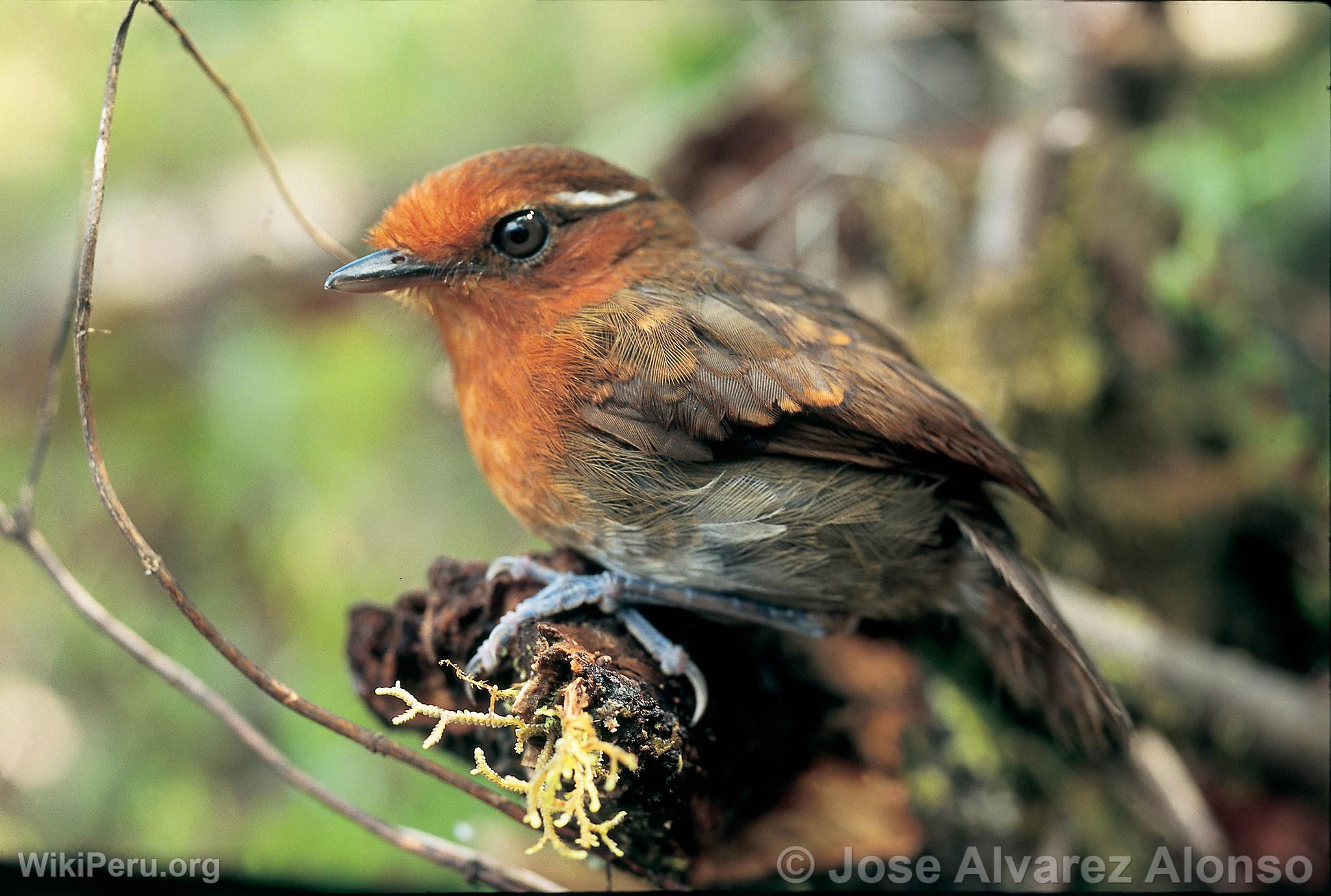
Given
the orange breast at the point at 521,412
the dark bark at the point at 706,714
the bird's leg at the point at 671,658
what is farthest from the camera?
the orange breast at the point at 521,412

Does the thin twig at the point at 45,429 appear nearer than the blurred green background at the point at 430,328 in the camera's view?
Yes

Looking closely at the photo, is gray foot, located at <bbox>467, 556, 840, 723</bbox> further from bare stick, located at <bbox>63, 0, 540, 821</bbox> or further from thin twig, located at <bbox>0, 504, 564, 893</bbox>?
thin twig, located at <bbox>0, 504, 564, 893</bbox>

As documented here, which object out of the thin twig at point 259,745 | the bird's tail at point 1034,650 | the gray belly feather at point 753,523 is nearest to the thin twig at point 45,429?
the thin twig at point 259,745

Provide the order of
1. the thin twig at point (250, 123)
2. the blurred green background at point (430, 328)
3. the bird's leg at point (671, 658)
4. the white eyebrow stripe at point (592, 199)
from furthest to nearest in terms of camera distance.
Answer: the blurred green background at point (430, 328) < the white eyebrow stripe at point (592, 199) < the bird's leg at point (671, 658) < the thin twig at point (250, 123)

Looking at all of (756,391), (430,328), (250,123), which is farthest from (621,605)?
(250,123)

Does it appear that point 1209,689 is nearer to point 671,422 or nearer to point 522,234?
point 671,422
